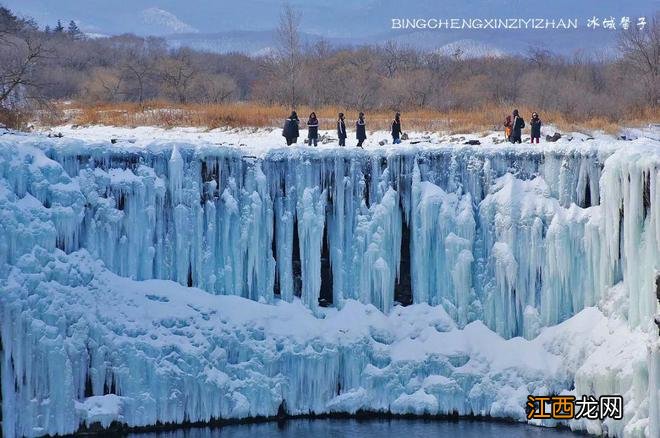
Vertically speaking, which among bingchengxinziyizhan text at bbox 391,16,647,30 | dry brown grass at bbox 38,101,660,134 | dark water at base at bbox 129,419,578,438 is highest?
bingchengxinziyizhan text at bbox 391,16,647,30

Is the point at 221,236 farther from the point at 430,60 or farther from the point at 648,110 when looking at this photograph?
the point at 430,60

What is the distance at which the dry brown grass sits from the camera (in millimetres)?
38619

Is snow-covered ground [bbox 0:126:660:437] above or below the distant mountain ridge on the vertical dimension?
below

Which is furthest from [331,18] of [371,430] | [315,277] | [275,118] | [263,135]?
[371,430]

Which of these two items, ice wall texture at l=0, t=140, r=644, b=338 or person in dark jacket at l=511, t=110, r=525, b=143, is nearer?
ice wall texture at l=0, t=140, r=644, b=338

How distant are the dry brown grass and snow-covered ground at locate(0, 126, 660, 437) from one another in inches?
259

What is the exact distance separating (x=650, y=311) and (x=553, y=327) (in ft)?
11.8

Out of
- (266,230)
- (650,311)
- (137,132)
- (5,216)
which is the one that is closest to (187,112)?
(137,132)

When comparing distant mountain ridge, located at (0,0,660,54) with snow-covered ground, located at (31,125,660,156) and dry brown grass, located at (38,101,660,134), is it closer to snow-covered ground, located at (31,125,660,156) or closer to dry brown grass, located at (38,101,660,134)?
dry brown grass, located at (38,101,660,134)

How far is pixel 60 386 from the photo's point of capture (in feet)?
92.5

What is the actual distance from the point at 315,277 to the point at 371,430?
4.15m

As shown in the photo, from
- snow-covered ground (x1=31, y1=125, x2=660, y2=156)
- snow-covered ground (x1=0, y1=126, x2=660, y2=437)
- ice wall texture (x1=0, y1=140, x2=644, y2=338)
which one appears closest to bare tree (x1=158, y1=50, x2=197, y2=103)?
snow-covered ground (x1=31, y1=125, x2=660, y2=156)

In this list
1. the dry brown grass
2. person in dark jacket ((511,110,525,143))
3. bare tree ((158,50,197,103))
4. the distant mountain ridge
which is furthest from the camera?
the distant mountain ridge

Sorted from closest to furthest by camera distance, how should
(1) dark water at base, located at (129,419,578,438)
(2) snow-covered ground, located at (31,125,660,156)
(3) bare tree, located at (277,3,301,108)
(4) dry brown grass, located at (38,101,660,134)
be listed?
1. (1) dark water at base, located at (129,419,578,438)
2. (2) snow-covered ground, located at (31,125,660,156)
3. (4) dry brown grass, located at (38,101,660,134)
4. (3) bare tree, located at (277,3,301,108)
